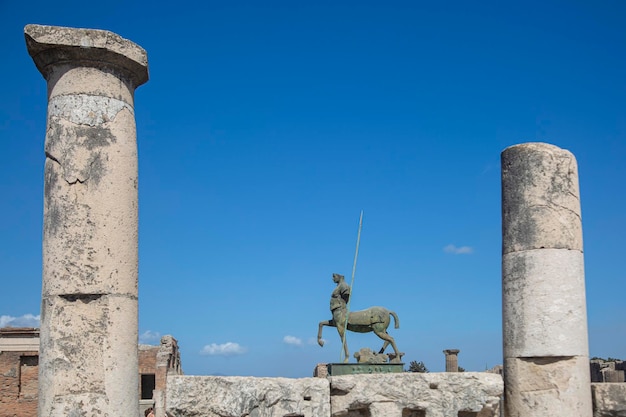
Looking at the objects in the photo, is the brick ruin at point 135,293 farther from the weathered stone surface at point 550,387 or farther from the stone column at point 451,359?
the stone column at point 451,359

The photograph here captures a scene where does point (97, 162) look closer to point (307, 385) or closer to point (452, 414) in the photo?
point (307, 385)

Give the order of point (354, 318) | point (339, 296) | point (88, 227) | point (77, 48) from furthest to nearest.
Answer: point (354, 318), point (339, 296), point (77, 48), point (88, 227)

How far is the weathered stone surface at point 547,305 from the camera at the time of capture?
8.25m

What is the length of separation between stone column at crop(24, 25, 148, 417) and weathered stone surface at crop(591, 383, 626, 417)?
502cm

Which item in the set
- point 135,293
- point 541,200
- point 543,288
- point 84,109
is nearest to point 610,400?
point 543,288

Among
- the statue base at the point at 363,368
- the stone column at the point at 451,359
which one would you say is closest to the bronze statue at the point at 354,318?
the statue base at the point at 363,368

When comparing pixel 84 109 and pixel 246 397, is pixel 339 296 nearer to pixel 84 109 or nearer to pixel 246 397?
pixel 246 397

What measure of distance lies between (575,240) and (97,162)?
16.8ft

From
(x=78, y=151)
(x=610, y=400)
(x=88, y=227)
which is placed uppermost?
(x=78, y=151)

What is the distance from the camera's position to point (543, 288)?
834cm

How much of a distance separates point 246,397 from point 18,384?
20906 mm

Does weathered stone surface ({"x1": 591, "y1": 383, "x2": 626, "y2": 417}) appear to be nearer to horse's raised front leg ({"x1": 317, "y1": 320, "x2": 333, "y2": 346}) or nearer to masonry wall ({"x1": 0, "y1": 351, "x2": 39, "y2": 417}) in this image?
horse's raised front leg ({"x1": 317, "y1": 320, "x2": 333, "y2": 346})

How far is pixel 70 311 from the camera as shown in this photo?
6602 millimetres

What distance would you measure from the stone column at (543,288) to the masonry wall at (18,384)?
20885 millimetres
